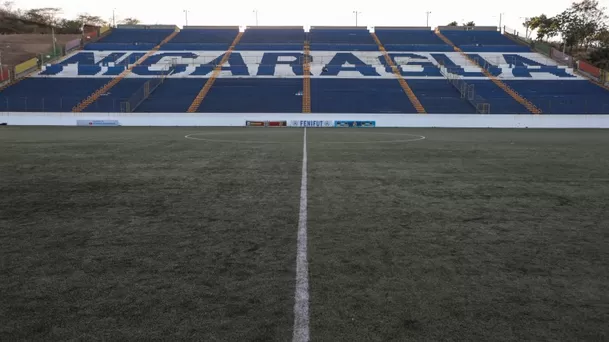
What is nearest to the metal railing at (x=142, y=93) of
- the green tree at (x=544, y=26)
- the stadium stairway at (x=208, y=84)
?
the stadium stairway at (x=208, y=84)

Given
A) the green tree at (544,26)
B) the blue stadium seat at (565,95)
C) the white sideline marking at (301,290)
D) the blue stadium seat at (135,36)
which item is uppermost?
the green tree at (544,26)

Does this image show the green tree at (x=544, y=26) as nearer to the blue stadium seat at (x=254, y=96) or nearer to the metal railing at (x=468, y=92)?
the metal railing at (x=468, y=92)

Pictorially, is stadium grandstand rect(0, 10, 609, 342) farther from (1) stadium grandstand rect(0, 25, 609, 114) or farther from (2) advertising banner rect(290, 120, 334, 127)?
(1) stadium grandstand rect(0, 25, 609, 114)

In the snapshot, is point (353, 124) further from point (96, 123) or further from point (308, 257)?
point (308, 257)

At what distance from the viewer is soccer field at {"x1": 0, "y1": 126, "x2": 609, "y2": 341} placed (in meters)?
3.44

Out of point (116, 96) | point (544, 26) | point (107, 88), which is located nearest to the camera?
point (116, 96)

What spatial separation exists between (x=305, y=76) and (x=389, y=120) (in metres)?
15.0

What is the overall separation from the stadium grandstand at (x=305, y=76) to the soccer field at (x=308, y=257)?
29.8 m

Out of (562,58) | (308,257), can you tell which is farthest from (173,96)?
(562,58)

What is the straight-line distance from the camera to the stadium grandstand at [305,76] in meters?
38.9

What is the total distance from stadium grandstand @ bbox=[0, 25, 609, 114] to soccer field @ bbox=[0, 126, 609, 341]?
2983cm

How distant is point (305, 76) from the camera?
47.2 metres

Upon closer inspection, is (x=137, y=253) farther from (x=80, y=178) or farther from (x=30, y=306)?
(x=80, y=178)

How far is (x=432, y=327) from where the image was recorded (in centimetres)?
338
